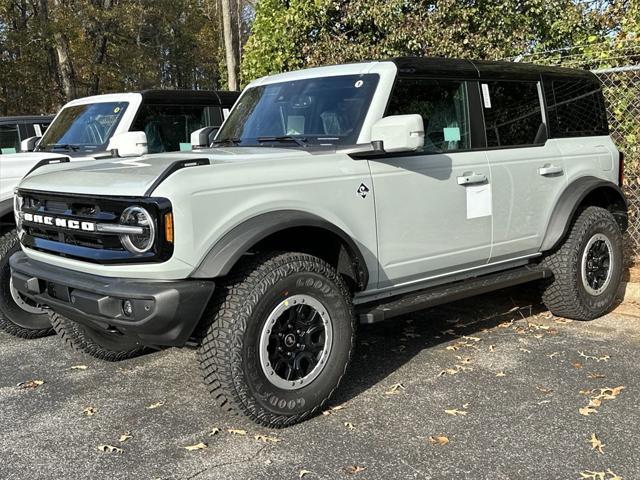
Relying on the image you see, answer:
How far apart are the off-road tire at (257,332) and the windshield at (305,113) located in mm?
953

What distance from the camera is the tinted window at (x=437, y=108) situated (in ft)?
14.2

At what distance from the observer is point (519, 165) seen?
482cm

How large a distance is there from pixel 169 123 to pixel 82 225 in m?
3.51

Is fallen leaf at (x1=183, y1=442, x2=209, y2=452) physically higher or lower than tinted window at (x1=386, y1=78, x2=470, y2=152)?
lower

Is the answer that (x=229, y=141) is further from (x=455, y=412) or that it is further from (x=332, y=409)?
(x=455, y=412)

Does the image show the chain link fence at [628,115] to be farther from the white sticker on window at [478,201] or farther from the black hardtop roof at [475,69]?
the white sticker on window at [478,201]

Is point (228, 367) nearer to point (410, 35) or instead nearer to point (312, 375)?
point (312, 375)

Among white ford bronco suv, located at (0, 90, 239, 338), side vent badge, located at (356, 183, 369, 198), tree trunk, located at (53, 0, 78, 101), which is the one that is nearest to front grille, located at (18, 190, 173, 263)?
side vent badge, located at (356, 183, 369, 198)

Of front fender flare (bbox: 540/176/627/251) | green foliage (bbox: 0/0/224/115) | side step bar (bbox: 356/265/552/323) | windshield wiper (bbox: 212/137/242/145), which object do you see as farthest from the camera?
green foliage (bbox: 0/0/224/115)

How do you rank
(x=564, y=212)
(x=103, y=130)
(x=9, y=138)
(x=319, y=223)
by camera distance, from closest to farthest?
(x=319, y=223) → (x=564, y=212) → (x=103, y=130) → (x=9, y=138)

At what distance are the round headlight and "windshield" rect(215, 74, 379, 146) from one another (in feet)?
4.40

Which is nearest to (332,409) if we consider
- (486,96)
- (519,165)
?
(519,165)

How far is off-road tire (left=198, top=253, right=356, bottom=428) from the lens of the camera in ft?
11.1

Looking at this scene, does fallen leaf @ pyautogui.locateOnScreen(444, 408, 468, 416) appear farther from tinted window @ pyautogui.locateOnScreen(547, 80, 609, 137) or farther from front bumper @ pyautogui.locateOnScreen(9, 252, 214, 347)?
tinted window @ pyautogui.locateOnScreen(547, 80, 609, 137)
